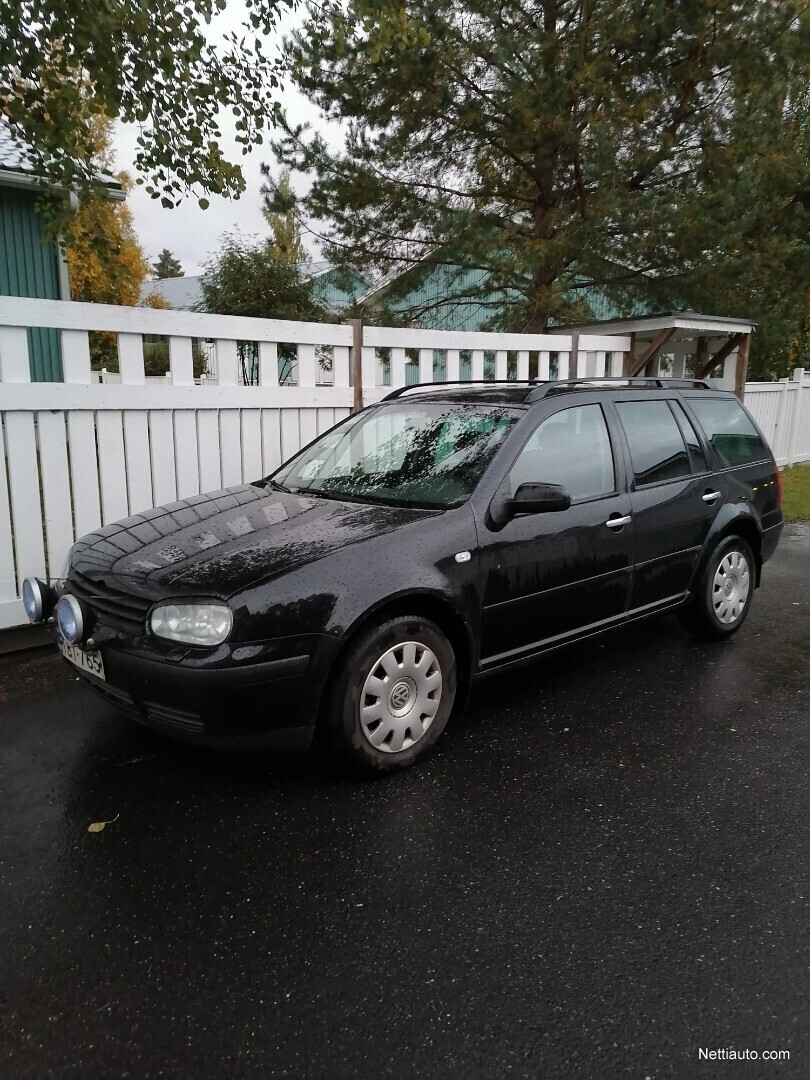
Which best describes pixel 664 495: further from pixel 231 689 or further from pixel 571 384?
pixel 231 689

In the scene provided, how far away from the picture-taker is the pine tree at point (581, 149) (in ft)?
32.9

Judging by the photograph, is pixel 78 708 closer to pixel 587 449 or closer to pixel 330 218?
pixel 587 449

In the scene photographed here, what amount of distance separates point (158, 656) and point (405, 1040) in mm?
1583

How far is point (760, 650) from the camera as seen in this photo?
497 centimetres

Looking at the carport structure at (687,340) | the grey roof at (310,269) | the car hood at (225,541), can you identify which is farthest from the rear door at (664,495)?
the grey roof at (310,269)

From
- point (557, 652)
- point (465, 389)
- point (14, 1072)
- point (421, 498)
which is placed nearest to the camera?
point (14, 1072)

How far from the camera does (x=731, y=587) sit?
5.02 metres

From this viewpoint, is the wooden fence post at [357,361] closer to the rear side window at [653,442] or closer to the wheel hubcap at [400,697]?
the rear side window at [653,442]

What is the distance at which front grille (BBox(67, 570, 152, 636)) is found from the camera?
9.93 ft

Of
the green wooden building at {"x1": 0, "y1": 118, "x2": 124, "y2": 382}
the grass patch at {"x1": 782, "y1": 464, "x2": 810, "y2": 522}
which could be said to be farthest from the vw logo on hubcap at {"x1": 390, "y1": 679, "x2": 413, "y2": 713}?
the green wooden building at {"x1": 0, "y1": 118, "x2": 124, "y2": 382}

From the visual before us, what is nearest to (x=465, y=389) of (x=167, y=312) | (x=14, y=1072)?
(x=167, y=312)

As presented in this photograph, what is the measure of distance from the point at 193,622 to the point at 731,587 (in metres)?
3.61

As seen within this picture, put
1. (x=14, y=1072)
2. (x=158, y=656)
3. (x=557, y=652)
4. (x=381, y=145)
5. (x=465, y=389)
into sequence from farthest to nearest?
(x=381, y=145) < (x=465, y=389) < (x=557, y=652) < (x=158, y=656) < (x=14, y=1072)

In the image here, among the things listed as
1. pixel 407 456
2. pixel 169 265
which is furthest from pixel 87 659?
pixel 169 265
